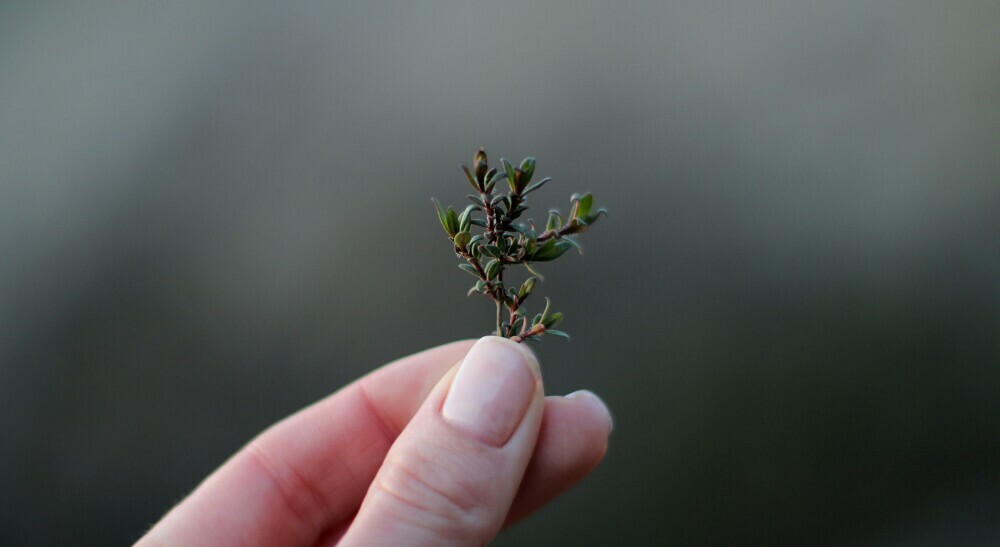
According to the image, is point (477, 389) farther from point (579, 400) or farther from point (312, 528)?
point (312, 528)

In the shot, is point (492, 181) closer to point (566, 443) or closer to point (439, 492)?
point (439, 492)

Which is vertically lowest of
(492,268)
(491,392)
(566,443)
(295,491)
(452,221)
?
(295,491)

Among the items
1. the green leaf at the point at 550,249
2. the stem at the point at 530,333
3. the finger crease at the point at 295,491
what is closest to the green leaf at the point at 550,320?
the stem at the point at 530,333

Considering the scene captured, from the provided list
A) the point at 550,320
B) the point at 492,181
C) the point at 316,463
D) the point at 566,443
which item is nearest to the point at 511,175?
the point at 492,181

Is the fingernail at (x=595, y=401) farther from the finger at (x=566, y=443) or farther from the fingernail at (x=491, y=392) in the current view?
the fingernail at (x=491, y=392)

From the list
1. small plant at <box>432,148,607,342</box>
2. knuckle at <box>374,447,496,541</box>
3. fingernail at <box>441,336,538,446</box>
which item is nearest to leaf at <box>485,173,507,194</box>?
small plant at <box>432,148,607,342</box>

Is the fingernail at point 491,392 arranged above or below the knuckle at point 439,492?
above

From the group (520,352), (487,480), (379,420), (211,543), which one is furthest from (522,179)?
(211,543)
